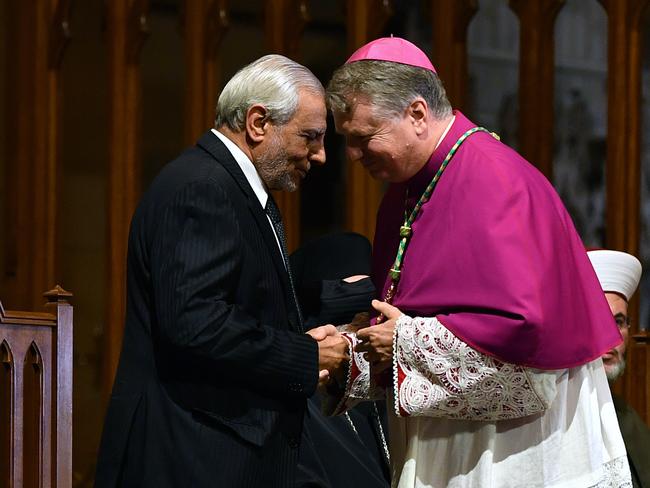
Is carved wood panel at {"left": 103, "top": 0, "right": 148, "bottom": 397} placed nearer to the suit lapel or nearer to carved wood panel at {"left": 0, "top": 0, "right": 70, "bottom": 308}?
carved wood panel at {"left": 0, "top": 0, "right": 70, "bottom": 308}

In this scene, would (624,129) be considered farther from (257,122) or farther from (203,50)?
(257,122)

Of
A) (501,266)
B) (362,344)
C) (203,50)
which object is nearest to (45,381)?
(362,344)

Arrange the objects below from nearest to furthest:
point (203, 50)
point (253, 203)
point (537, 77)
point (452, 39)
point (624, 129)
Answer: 1. point (253, 203)
2. point (624, 129)
3. point (537, 77)
4. point (452, 39)
5. point (203, 50)

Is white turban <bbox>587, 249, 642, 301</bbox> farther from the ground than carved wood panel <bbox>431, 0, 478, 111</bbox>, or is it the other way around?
carved wood panel <bbox>431, 0, 478, 111</bbox>

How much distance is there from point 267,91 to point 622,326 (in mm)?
2048

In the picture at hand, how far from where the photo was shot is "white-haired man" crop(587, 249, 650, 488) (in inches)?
181

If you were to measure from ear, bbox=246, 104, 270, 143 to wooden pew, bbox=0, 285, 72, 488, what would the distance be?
4.88ft

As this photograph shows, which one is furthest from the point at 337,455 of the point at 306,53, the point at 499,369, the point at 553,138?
the point at 306,53

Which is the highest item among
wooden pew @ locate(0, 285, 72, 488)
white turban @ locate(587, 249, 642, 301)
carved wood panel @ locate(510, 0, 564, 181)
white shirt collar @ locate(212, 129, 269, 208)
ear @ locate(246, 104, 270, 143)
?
carved wood panel @ locate(510, 0, 564, 181)

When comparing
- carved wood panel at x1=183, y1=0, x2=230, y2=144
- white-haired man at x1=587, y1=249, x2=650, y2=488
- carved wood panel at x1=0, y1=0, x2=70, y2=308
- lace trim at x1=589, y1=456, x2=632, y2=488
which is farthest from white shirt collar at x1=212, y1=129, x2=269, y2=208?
carved wood panel at x1=0, y1=0, x2=70, y2=308

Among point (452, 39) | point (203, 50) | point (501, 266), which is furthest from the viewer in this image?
point (203, 50)

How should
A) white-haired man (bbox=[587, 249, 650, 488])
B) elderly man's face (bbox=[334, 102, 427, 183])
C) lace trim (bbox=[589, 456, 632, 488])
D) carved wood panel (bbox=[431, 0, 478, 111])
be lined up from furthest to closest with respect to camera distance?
carved wood panel (bbox=[431, 0, 478, 111]) < white-haired man (bbox=[587, 249, 650, 488]) < elderly man's face (bbox=[334, 102, 427, 183]) < lace trim (bbox=[589, 456, 632, 488])

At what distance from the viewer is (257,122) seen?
325 centimetres

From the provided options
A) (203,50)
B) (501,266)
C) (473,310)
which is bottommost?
(473,310)
